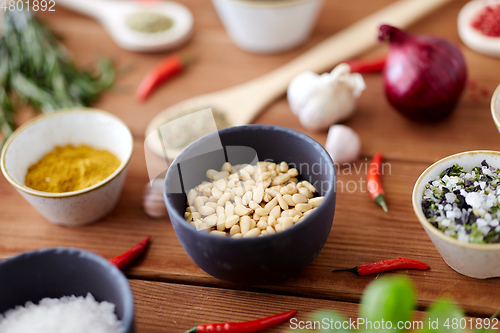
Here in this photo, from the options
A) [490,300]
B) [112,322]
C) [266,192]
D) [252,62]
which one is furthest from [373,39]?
[112,322]

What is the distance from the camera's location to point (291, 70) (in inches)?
56.4

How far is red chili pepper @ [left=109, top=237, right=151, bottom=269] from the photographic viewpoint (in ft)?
2.99

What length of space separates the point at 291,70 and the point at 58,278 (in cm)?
99

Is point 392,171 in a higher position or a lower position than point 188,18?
lower

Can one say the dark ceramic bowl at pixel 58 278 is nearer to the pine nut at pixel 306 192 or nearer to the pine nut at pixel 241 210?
the pine nut at pixel 241 210

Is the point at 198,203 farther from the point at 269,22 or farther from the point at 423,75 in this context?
the point at 269,22

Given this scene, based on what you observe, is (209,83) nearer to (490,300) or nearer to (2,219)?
(2,219)

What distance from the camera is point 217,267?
2.53 ft

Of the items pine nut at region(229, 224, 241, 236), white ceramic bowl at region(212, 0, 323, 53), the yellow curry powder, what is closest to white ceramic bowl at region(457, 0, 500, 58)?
white ceramic bowl at region(212, 0, 323, 53)

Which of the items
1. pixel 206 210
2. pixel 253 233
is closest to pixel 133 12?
pixel 206 210

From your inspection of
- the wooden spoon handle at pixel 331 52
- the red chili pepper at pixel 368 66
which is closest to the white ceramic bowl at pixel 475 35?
the wooden spoon handle at pixel 331 52

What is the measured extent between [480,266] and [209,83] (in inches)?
40.2

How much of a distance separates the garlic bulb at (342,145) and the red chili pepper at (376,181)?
55 mm

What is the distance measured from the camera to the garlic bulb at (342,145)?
1.11 m
